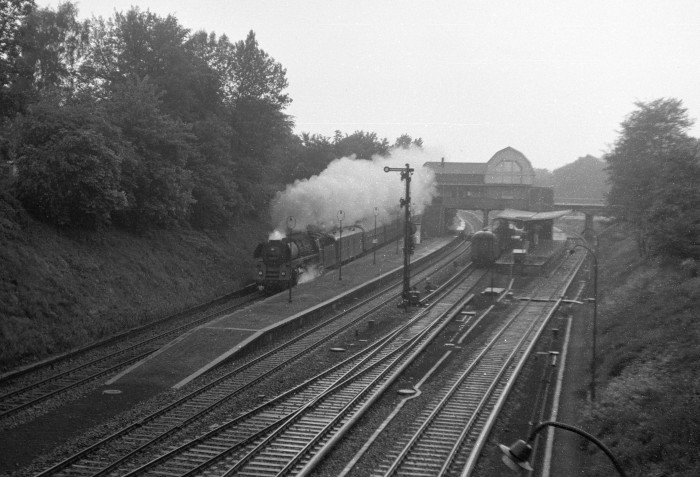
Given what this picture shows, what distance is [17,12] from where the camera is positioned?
22.8 meters

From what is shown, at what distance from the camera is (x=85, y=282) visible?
24062 millimetres

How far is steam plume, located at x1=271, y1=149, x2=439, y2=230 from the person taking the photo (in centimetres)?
3884

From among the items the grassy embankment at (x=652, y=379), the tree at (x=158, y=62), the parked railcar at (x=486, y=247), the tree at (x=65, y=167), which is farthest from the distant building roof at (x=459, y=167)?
the tree at (x=65, y=167)

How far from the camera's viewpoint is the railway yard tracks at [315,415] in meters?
12.5

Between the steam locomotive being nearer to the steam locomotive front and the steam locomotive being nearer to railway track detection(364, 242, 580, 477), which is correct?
the steam locomotive front

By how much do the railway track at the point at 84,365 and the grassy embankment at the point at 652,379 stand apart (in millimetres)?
13940

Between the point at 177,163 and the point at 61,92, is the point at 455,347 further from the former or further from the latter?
the point at 61,92

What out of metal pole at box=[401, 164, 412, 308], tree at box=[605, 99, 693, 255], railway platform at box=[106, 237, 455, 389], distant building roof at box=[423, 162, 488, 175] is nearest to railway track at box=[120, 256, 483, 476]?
railway platform at box=[106, 237, 455, 389]

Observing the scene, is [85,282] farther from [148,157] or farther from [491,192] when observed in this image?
[491,192]

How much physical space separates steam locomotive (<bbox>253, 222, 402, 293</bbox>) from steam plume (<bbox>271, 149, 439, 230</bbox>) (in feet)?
5.21

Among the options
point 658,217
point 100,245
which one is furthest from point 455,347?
point 100,245

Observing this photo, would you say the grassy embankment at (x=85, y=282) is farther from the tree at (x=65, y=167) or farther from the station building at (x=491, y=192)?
the station building at (x=491, y=192)

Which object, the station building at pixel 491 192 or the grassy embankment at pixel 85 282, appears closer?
the grassy embankment at pixel 85 282

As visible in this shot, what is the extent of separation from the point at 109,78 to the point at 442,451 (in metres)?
31.6
